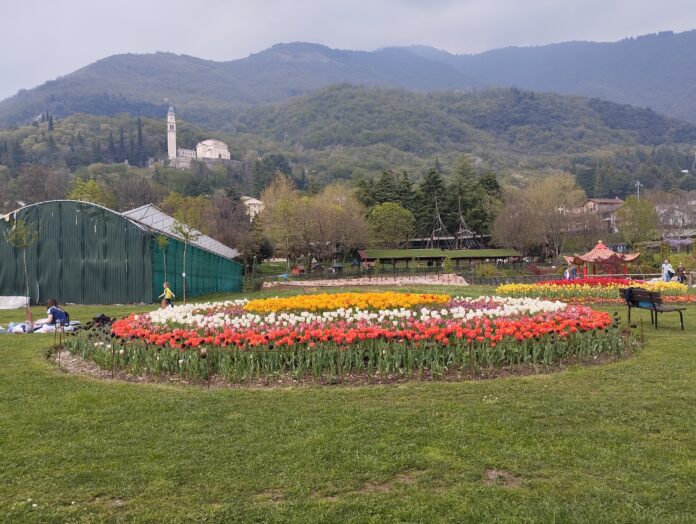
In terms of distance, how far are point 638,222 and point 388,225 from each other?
3007 centimetres

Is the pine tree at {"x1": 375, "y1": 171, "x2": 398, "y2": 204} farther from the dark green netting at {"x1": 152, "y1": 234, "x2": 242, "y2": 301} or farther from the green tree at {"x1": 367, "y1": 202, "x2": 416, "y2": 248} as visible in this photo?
the dark green netting at {"x1": 152, "y1": 234, "x2": 242, "y2": 301}

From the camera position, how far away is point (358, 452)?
5.24 m

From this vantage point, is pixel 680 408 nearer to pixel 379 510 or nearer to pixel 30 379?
pixel 379 510

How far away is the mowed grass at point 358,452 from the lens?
13.8 feet

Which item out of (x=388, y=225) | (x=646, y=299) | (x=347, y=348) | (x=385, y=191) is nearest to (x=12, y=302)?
(x=347, y=348)

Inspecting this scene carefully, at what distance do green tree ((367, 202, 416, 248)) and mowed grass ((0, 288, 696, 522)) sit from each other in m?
58.2

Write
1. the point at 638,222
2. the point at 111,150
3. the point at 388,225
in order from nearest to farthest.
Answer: the point at 388,225
the point at 638,222
the point at 111,150

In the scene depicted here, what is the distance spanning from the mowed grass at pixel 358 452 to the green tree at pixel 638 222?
67.8m

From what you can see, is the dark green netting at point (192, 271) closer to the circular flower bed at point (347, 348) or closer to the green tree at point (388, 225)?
the circular flower bed at point (347, 348)

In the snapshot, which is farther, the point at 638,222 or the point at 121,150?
the point at 121,150

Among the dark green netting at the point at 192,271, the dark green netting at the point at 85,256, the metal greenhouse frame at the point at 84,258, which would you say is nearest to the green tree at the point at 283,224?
the dark green netting at the point at 192,271

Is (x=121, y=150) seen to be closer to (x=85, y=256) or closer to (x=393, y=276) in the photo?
(x=393, y=276)

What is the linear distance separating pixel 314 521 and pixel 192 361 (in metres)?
5.09

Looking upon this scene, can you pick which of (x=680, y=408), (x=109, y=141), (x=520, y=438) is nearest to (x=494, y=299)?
(x=680, y=408)
